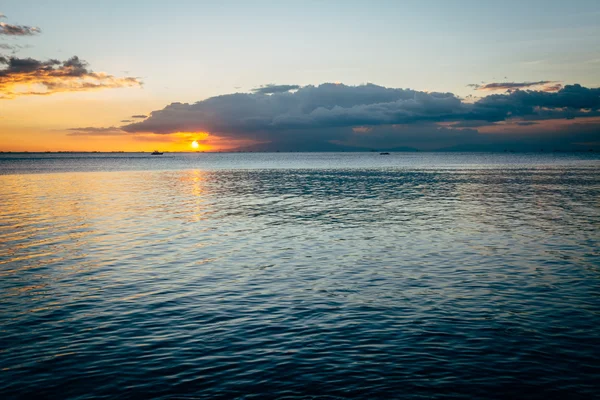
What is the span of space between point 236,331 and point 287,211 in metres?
39.1

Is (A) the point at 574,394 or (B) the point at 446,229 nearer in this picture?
(A) the point at 574,394

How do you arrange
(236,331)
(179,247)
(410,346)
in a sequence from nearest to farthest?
(410,346) < (236,331) < (179,247)

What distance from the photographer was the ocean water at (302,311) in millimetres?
14289

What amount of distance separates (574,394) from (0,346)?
60.8ft

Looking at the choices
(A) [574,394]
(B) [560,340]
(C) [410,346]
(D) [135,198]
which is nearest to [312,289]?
(C) [410,346]

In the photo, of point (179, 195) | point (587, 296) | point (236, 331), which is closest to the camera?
point (236, 331)

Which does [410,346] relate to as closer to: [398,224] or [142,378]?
[142,378]

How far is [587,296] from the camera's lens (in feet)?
74.1

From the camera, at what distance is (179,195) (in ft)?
263

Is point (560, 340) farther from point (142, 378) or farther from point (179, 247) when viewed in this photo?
point (179, 247)

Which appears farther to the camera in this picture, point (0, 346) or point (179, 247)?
point (179, 247)

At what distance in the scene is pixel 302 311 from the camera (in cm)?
2064

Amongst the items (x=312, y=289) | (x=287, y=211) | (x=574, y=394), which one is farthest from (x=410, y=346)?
(x=287, y=211)

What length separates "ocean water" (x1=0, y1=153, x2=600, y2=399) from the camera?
14289 mm
